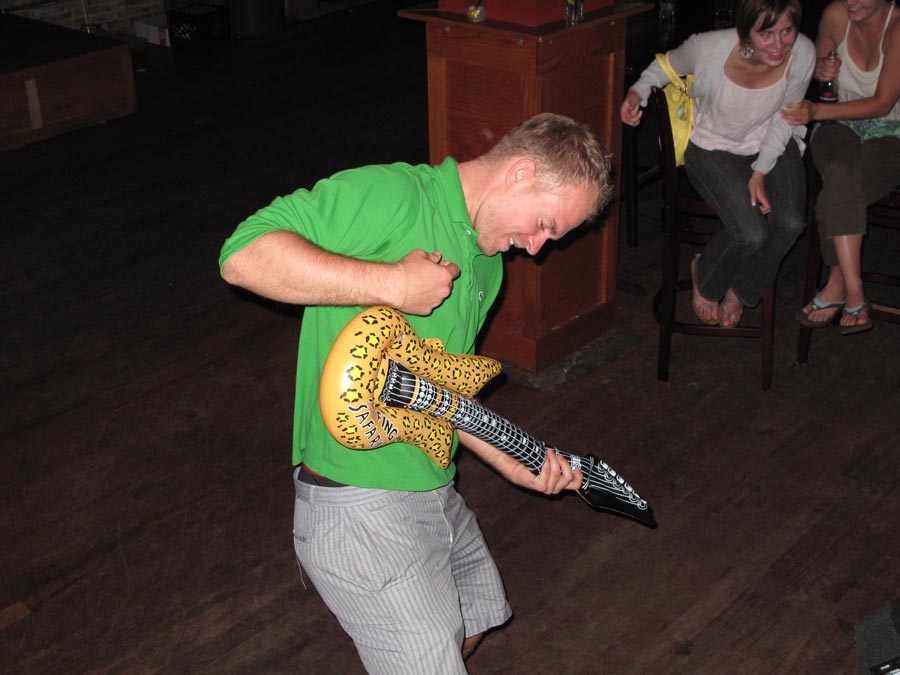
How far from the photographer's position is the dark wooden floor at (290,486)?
2.69 m

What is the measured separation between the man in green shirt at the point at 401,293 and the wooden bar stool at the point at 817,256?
6.21ft

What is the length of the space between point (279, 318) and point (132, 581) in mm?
1530

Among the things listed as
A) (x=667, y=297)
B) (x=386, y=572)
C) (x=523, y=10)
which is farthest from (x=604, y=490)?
(x=523, y=10)

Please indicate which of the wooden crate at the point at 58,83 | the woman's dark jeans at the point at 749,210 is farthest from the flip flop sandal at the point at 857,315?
the wooden crate at the point at 58,83

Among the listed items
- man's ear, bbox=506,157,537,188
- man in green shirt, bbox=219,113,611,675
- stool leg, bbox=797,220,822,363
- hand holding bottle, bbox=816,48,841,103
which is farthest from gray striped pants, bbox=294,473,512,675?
hand holding bottle, bbox=816,48,841,103

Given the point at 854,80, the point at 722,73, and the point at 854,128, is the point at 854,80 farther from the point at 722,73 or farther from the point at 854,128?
the point at 722,73

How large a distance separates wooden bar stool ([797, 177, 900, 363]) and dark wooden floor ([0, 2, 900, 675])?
134mm

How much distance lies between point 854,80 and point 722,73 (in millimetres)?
538

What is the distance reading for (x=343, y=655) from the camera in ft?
8.70

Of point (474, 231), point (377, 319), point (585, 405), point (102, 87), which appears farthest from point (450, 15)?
point (102, 87)

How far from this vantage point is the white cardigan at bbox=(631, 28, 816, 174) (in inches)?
130

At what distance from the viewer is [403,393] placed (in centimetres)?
187

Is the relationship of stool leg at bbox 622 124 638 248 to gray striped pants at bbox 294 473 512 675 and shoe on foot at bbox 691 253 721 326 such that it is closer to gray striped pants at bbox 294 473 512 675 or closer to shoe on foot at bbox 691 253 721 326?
shoe on foot at bbox 691 253 721 326

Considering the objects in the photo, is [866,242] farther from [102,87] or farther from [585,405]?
[102,87]
